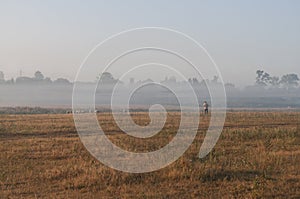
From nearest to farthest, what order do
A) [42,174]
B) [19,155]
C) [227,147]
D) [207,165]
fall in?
[42,174] → [207,165] → [19,155] → [227,147]

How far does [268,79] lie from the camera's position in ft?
629

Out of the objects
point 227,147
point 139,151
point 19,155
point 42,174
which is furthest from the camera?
point 227,147

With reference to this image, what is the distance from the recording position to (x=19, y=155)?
1905 cm

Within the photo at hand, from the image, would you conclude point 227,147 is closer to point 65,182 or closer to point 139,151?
point 139,151

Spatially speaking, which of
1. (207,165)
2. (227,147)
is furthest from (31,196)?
(227,147)

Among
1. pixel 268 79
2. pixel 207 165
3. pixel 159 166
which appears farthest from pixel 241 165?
pixel 268 79

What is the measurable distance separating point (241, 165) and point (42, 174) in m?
6.90

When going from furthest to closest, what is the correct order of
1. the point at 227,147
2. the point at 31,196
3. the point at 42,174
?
the point at 227,147 < the point at 42,174 < the point at 31,196

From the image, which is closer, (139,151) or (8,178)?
(8,178)

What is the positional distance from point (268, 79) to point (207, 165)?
596 ft

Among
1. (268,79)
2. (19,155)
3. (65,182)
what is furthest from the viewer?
(268,79)

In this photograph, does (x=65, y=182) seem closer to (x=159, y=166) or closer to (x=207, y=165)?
(x=159, y=166)

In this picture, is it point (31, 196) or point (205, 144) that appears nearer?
point (31, 196)

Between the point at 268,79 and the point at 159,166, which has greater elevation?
the point at 268,79
